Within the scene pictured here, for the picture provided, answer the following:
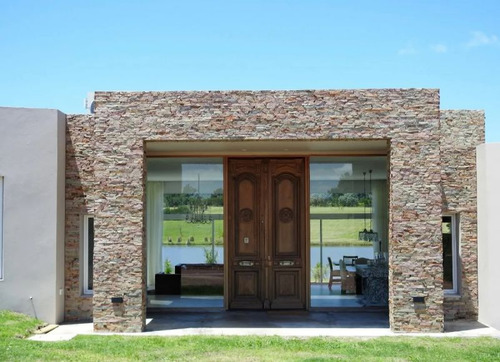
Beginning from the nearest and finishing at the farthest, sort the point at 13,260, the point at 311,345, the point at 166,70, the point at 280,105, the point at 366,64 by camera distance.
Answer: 1. the point at 311,345
2. the point at 280,105
3. the point at 13,260
4. the point at 366,64
5. the point at 166,70

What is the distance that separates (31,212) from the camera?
1287 cm

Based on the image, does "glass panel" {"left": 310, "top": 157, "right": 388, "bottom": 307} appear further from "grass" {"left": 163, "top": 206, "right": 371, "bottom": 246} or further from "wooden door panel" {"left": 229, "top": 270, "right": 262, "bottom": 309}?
"wooden door panel" {"left": 229, "top": 270, "right": 262, "bottom": 309}

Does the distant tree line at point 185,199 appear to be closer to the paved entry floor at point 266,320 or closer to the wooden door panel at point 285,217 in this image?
the wooden door panel at point 285,217

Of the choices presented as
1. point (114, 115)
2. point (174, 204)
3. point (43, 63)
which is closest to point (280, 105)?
point (114, 115)

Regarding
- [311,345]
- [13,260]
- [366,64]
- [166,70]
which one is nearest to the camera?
[311,345]

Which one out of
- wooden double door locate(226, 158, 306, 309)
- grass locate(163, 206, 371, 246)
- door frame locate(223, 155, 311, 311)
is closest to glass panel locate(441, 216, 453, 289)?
grass locate(163, 206, 371, 246)

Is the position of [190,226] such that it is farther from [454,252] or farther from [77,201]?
[454,252]

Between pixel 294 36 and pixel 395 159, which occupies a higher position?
pixel 294 36

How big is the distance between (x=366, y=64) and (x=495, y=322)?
21.1 ft

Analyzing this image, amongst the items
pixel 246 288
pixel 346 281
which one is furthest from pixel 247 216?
pixel 346 281

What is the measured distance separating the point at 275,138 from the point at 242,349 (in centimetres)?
411

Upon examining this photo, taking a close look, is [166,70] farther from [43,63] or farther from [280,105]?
[280,105]

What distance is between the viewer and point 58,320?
1295 centimetres

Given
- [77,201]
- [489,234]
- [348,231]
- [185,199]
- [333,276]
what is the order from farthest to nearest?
[185,199] < [348,231] < [333,276] < [77,201] < [489,234]
